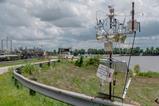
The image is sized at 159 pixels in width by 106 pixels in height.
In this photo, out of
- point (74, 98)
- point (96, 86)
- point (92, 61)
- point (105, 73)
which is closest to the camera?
point (105, 73)

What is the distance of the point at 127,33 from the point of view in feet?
31.6

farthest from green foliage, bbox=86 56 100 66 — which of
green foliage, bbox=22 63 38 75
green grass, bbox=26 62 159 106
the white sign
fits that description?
the white sign

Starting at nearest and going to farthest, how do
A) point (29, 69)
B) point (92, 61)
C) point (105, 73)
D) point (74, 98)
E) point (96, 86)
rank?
point (105, 73) → point (74, 98) → point (96, 86) → point (29, 69) → point (92, 61)

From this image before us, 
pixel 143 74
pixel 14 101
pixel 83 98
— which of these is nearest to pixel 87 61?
pixel 143 74

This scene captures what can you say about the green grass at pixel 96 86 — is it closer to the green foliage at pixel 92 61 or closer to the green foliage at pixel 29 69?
the green foliage at pixel 29 69

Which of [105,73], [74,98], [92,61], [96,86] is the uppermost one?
[105,73]

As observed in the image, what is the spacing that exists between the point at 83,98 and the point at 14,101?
19.7 feet

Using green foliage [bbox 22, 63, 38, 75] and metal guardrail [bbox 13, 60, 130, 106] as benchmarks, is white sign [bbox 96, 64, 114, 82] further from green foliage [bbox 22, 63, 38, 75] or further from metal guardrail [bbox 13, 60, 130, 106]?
green foliage [bbox 22, 63, 38, 75]

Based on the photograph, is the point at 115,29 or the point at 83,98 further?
the point at 83,98

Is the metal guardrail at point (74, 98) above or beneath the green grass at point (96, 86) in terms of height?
above

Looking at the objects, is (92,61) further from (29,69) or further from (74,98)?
(74,98)

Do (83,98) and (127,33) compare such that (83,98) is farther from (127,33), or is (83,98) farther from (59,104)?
(59,104)

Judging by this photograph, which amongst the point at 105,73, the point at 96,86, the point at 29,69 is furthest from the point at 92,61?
the point at 105,73

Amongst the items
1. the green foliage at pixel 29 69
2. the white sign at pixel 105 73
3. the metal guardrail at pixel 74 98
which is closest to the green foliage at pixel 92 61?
the green foliage at pixel 29 69
